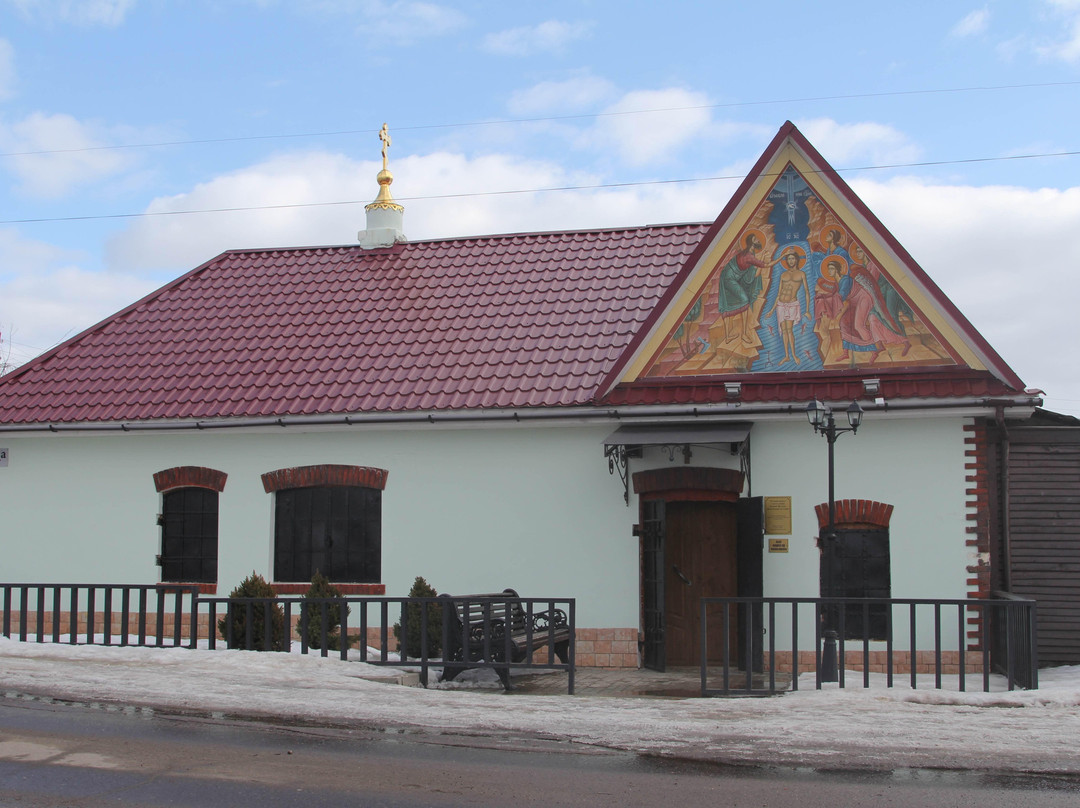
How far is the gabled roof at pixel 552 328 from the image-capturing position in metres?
13.5

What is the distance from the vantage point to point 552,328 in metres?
16.1

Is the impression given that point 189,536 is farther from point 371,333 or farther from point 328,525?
point 371,333

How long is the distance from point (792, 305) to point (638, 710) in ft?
20.5

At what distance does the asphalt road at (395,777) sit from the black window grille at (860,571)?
6.22 m

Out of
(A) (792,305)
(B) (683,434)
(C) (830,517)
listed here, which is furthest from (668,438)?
(A) (792,305)

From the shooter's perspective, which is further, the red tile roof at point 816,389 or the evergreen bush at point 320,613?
the evergreen bush at point 320,613

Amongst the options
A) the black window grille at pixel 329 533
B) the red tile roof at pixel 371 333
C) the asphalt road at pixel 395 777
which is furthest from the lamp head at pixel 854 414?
the black window grille at pixel 329 533

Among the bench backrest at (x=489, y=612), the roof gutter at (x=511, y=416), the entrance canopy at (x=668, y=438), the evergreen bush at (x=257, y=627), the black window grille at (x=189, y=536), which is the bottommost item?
the evergreen bush at (x=257, y=627)

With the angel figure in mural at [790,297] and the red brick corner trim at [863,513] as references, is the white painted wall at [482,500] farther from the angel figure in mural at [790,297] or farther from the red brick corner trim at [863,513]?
the angel figure in mural at [790,297]

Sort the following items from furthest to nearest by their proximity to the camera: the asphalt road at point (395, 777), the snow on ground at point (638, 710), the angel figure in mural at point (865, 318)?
the angel figure in mural at point (865, 318), the snow on ground at point (638, 710), the asphalt road at point (395, 777)

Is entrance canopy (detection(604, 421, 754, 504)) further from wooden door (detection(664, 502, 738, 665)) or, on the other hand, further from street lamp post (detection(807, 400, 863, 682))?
street lamp post (detection(807, 400, 863, 682))

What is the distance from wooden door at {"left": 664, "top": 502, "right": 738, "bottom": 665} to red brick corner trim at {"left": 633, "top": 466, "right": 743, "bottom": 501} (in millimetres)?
419

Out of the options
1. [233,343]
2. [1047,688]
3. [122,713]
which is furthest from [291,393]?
[1047,688]

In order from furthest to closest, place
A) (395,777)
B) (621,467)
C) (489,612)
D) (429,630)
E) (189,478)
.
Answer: (189,478)
(621,467)
(429,630)
(489,612)
(395,777)
